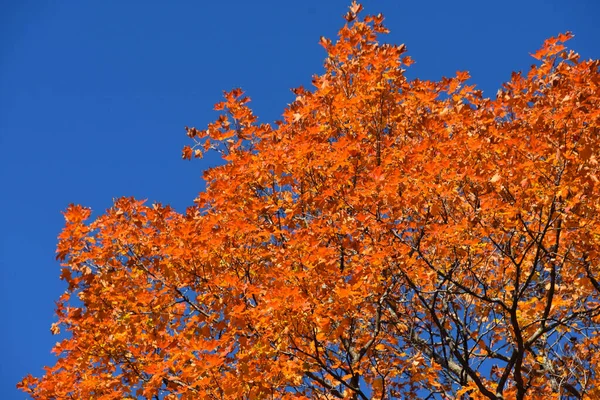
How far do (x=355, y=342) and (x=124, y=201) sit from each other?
4224 millimetres

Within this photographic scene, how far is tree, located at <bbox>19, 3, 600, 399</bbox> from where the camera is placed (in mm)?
6570

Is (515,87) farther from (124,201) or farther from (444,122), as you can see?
(124,201)

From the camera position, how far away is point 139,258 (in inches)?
334

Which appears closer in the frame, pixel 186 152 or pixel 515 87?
pixel 515 87

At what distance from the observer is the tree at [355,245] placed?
21.6 ft

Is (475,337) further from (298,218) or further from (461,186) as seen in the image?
(298,218)

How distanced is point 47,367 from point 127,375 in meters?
1.30

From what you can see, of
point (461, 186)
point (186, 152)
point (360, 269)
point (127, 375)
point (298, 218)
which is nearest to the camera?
point (360, 269)

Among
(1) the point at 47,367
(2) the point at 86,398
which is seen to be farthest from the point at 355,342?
(1) the point at 47,367

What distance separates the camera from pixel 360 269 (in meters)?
6.71

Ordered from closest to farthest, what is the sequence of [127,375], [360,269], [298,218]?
[360,269]
[127,375]
[298,218]

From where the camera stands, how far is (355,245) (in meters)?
6.92

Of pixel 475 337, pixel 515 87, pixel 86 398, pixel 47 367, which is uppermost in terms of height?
pixel 515 87

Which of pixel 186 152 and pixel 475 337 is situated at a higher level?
pixel 186 152
